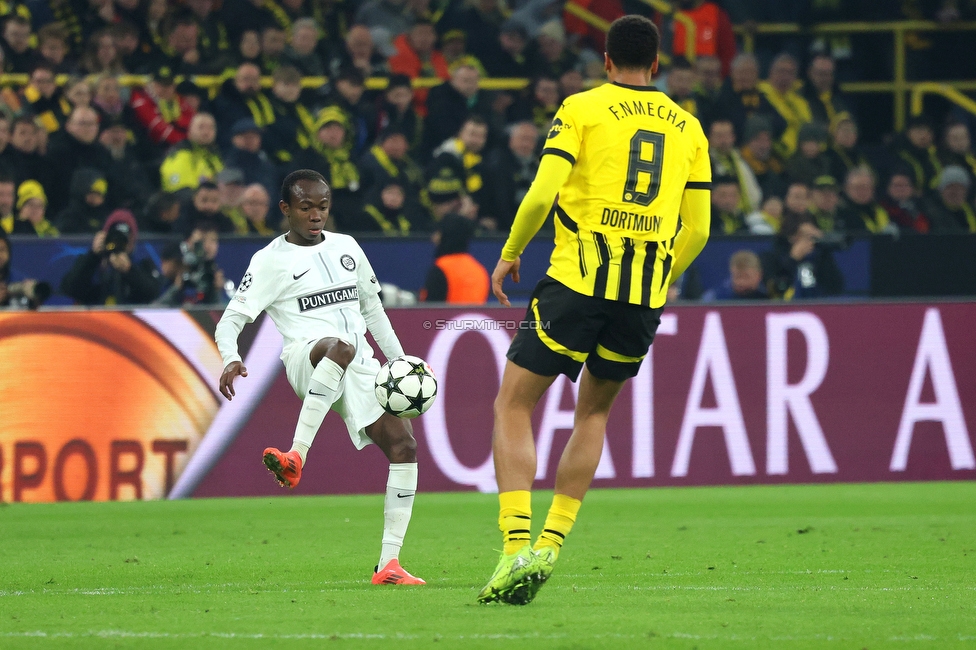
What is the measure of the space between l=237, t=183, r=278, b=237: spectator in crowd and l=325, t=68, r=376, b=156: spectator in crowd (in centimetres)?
182

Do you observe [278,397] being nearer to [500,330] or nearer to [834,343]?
[500,330]

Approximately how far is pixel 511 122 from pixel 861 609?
33.6ft

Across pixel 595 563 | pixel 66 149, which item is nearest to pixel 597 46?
pixel 66 149

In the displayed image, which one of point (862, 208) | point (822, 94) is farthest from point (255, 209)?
point (822, 94)

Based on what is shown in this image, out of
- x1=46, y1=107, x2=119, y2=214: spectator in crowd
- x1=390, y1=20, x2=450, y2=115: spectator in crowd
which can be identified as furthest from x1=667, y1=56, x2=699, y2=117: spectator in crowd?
x1=46, y1=107, x2=119, y2=214: spectator in crowd

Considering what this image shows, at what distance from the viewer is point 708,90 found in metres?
15.6

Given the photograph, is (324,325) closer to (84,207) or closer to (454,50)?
(84,207)

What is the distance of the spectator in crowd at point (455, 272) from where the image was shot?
37.5 ft

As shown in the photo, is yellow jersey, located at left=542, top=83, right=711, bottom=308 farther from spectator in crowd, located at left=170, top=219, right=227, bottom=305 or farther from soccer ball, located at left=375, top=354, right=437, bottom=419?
spectator in crowd, located at left=170, top=219, right=227, bottom=305

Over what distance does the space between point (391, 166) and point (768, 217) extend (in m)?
3.55

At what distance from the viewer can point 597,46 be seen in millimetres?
17641

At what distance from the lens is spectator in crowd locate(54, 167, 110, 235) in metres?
12.3

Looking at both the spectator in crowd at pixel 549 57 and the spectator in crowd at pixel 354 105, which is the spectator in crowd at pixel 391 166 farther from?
the spectator in crowd at pixel 549 57

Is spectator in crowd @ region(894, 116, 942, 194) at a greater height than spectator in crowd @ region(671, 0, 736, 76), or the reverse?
spectator in crowd @ region(671, 0, 736, 76)
